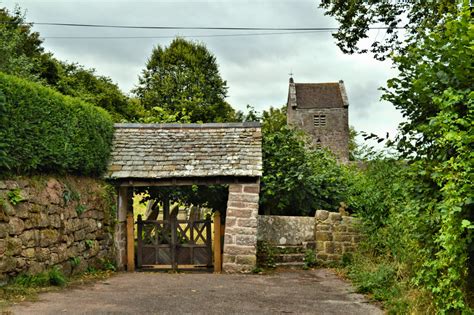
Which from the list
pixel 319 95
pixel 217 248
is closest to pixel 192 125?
pixel 217 248

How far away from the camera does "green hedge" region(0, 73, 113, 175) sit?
8.24 meters

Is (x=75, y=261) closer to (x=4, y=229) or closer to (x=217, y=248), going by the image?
(x=4, y=229)

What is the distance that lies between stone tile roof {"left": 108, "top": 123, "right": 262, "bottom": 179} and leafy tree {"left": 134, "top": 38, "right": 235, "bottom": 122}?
1654 centimetres

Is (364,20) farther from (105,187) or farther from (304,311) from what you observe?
(304,311)

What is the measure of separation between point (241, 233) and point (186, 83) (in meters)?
22.2

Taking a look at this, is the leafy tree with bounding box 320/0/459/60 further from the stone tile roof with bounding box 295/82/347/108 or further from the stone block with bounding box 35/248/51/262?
the stone tile roof with bounding box 295/82/347/108

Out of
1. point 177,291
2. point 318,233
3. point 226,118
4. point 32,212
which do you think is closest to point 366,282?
point 177,291

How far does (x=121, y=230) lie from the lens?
12.9m

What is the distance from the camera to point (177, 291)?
28.3 feet

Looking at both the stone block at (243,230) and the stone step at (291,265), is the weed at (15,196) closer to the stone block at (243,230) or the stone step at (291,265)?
the stone block at (243,230)

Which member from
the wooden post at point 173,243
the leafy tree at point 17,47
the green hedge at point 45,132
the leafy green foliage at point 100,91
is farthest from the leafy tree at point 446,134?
the leafy green foliage at point 100,91

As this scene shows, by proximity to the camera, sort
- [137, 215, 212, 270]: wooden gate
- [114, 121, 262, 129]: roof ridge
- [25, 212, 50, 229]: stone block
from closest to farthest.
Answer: [25, 212, 50, 229]: stone block
[137, 215, 212, 270]: wooden gate
[114, 121, 262, 129]: roof ridge

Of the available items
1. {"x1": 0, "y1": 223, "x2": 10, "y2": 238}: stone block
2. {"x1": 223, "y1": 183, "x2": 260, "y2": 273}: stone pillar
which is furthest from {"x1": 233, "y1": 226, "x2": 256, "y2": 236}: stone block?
{"x1": 0, "y1": 223, "x2": 10, "y2": 238}: stone block

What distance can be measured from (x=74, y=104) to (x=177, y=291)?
479 centimetres
